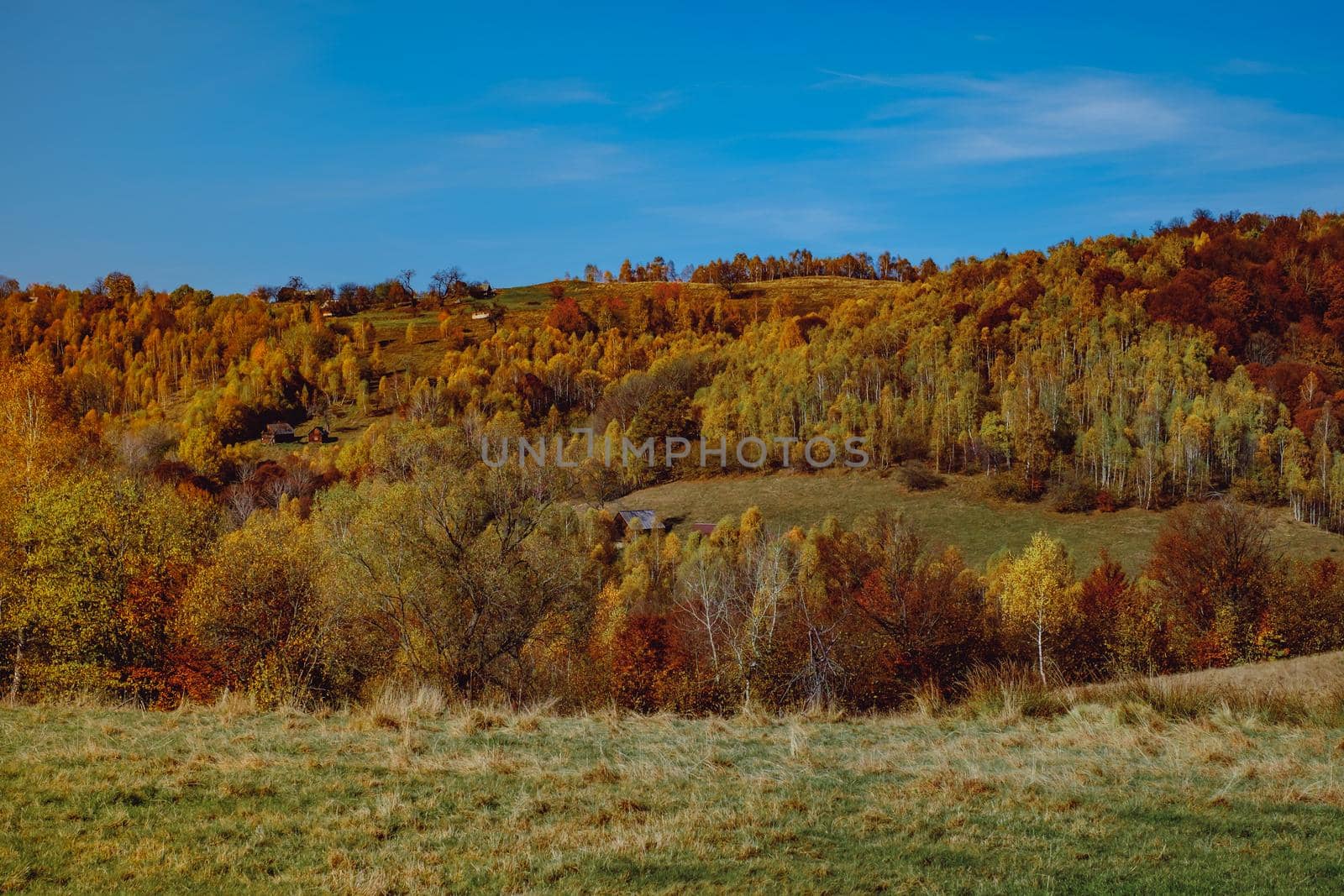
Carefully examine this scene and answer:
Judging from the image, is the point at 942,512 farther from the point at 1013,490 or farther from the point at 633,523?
the point at 633,523

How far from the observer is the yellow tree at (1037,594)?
59.6m

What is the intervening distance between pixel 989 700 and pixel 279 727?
37.5 ft

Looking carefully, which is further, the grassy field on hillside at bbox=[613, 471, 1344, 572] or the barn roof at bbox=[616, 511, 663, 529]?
the barn roof at bbox=[616, 511, 663, 529]

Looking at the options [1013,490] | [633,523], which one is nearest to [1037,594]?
[1013,490]

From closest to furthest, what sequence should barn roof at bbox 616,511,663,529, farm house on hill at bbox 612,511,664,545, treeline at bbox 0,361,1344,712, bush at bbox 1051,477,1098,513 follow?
treeline at bbox 0,361,1344,712
bush at bbox 1051,477,1098,513
farm house on hill at bbox 612,511,664,545
barn roof at bbox 616,511,663,529

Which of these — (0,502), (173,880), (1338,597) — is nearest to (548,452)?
(1338,597)

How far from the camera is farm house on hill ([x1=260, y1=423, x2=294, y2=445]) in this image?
175 meters

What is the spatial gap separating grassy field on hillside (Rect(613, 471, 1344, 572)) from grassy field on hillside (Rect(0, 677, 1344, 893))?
87035 mm

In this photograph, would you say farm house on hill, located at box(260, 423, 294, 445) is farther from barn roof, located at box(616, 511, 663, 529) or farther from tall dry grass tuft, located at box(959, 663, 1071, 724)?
tall dry grass tuft, located at box(959, 663, 1071, 724)

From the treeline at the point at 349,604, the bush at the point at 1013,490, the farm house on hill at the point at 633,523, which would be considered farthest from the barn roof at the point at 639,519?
the treeline at the point at 349,604

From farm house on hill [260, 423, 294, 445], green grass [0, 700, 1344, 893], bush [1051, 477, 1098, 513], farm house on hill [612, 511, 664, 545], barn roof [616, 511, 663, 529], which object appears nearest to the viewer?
green grass [0, 700, 1344, 893]

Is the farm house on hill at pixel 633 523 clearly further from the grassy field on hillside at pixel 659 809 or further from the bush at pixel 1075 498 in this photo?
the grassy field on hillside at pixel 659 809

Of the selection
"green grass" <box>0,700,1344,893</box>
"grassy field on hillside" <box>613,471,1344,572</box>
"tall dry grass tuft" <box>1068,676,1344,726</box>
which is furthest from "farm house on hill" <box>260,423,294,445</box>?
"tall dry grass tuft" <box>1068,676,1344,726</box>

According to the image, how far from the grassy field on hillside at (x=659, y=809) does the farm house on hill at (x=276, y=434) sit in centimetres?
17530
